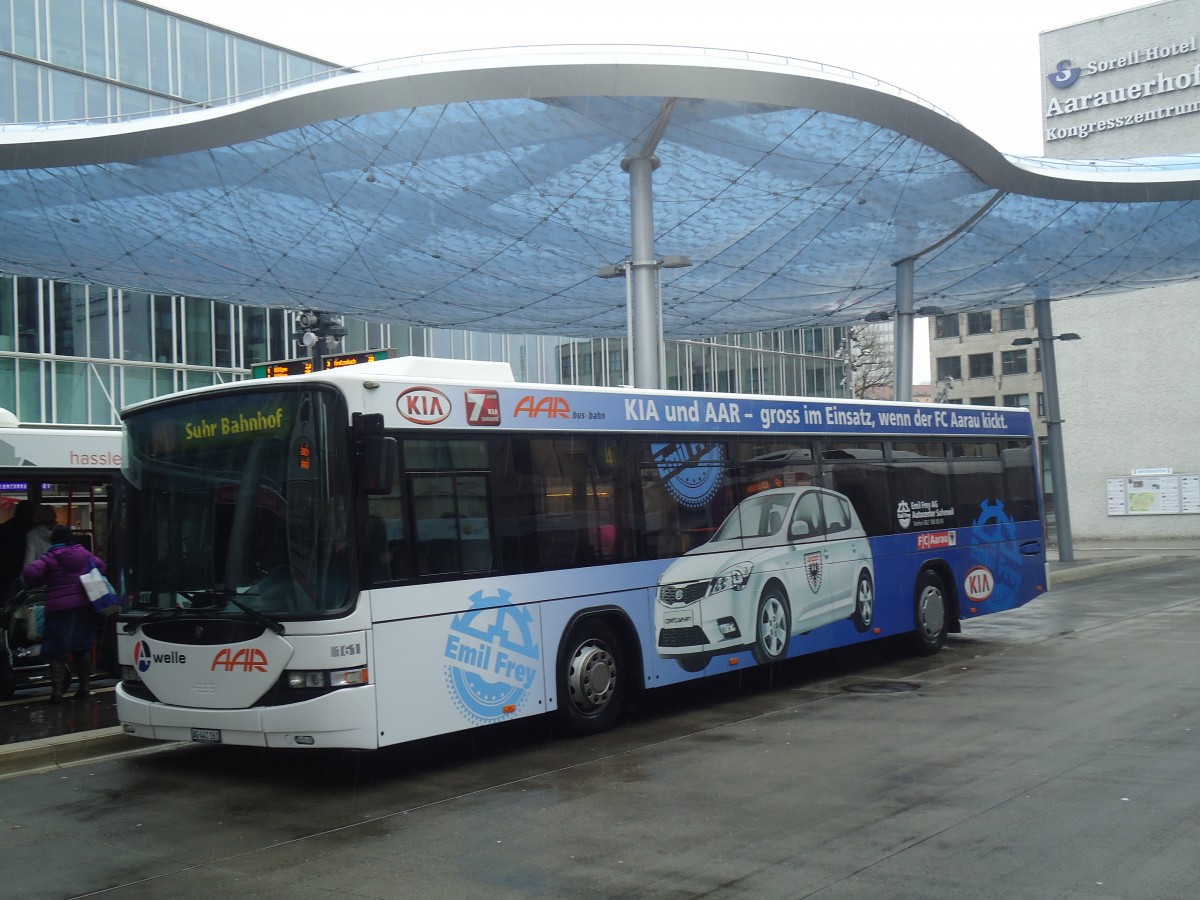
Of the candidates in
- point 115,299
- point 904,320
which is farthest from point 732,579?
point 115,299

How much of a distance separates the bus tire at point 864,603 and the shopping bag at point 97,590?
7741 mm

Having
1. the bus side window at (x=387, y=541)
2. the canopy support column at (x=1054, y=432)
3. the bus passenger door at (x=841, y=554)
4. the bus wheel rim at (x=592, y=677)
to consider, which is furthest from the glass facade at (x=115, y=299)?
the bus side window at (x=387, y=541)

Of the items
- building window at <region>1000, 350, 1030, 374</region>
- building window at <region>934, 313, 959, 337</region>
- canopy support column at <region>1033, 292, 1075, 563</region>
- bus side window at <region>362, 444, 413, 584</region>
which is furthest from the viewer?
building window at <region>934, 313, 959, 337</region>

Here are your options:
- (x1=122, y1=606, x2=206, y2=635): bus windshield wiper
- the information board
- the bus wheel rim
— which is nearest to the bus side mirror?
(x1=122, y1=606, x2=206, y2=635): bus windshield wiper

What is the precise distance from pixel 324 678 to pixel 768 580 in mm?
5297

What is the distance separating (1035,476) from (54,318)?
2518 cm

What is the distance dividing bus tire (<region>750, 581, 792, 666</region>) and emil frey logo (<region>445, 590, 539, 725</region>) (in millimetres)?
3106

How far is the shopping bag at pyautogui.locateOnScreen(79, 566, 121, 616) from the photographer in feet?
38.8

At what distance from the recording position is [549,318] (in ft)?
102

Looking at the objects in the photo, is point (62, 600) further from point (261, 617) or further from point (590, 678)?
point (590, 678)

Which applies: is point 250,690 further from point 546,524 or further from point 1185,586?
point 1185,586

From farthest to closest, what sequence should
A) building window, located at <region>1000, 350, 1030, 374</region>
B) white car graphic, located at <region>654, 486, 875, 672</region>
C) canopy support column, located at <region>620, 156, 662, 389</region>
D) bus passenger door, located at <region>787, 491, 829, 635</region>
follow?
building window, located at <region>1000, 350, 1030, 374</region>
canopy support column, located at <region>620, 156, 662, 389</region>
bus passenger door, located at <region>787, 491, 829, 635</region>
white car graphic, located at <region>654, 486, 875, 672</region>

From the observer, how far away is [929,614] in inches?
584

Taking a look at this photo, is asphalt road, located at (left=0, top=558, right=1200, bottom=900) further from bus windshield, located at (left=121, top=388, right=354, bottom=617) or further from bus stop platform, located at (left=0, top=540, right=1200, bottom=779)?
bus windshield, located at (left=121, top=388, right=354, bottom=617)
